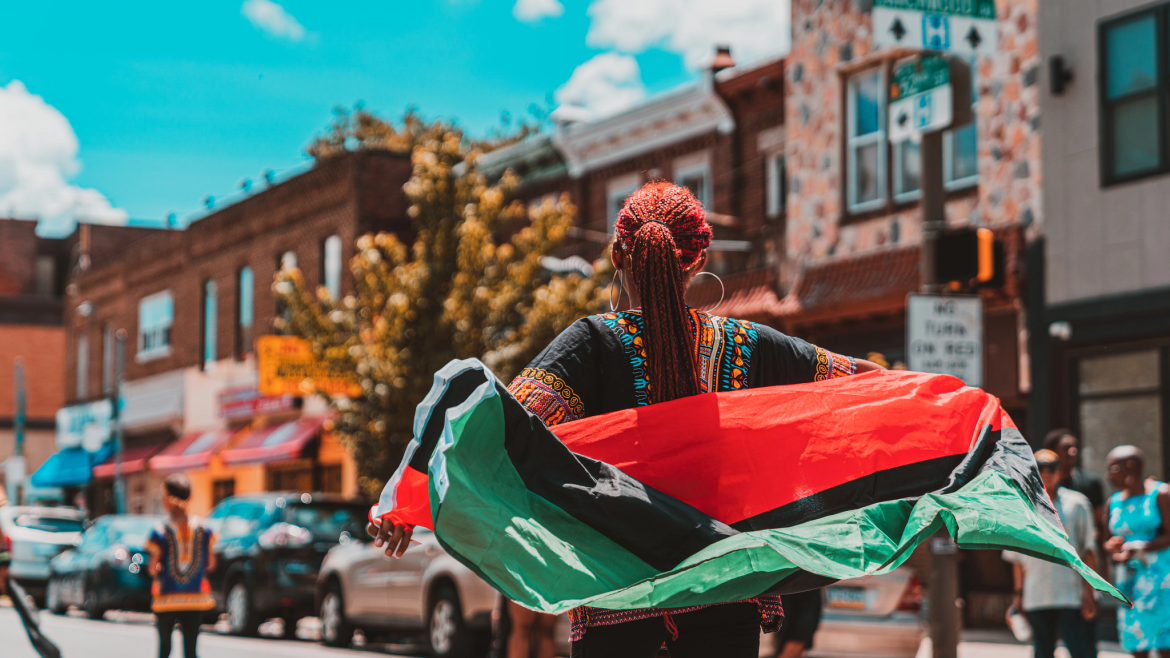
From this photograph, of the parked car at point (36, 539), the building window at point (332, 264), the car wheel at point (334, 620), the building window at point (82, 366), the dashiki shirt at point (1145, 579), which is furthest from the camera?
the building window at point (82, 366)

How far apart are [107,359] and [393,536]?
44.9 metres

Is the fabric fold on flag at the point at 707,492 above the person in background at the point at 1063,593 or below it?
above

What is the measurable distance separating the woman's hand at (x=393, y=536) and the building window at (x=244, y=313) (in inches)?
1284

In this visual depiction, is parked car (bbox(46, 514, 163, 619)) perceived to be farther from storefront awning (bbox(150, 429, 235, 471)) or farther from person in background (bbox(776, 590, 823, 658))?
person in background (bbox(776, 590, 823, 658))

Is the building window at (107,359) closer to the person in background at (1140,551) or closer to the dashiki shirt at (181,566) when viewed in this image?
the dashiki shirt at (181,566)

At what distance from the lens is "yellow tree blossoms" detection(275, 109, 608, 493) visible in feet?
67.4

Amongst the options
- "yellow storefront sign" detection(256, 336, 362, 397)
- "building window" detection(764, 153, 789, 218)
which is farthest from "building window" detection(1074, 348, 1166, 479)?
"yellow storefront sign" detection(256, 336, 362, 397)

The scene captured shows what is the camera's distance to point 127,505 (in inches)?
1686

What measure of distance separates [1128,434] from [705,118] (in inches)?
374

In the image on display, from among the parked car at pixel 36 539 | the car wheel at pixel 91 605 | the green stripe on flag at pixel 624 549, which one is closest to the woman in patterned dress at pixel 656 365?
the green stripe on flag at pixel 624 549

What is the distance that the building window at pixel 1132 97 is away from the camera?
15.8 metres

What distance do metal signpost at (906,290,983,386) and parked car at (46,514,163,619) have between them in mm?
14270

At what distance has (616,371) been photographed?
3.38m

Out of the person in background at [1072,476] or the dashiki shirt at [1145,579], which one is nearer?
the dashiki shirt at [1145,579]
